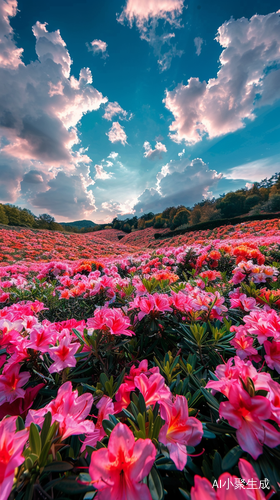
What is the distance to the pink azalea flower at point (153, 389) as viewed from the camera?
2.28ft

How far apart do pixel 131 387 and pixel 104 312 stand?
41cm

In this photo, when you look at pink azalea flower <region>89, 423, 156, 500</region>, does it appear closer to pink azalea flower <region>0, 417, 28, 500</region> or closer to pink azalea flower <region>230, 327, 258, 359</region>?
pink azalea flower <region>0, 417, 28, 500</region>

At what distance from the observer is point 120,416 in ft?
2.40

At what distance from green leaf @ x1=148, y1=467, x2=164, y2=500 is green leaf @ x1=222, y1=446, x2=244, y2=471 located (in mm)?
194

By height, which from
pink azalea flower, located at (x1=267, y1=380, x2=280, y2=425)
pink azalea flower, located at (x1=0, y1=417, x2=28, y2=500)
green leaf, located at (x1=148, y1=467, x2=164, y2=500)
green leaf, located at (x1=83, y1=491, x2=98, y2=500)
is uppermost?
pink azalea flower, located at (x1=0, y1=417, x2=28, y2=500)

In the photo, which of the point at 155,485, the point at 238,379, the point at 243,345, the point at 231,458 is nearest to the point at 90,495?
the point at 155,485

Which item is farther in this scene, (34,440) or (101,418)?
(101,418)

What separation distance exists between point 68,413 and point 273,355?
37.9 inches

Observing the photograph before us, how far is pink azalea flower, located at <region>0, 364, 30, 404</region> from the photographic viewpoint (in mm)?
807

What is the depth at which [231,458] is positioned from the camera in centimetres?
56

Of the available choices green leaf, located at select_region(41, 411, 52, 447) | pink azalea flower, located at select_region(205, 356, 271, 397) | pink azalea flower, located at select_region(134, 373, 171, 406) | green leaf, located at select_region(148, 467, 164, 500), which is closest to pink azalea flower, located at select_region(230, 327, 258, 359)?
pink azalea flower, located at select_region(205, 356, 271, 397)

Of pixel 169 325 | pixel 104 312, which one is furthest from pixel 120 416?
pixel 169 325

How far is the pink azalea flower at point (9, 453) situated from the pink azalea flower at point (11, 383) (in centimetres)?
28

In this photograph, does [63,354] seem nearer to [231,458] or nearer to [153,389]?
[153,389]
